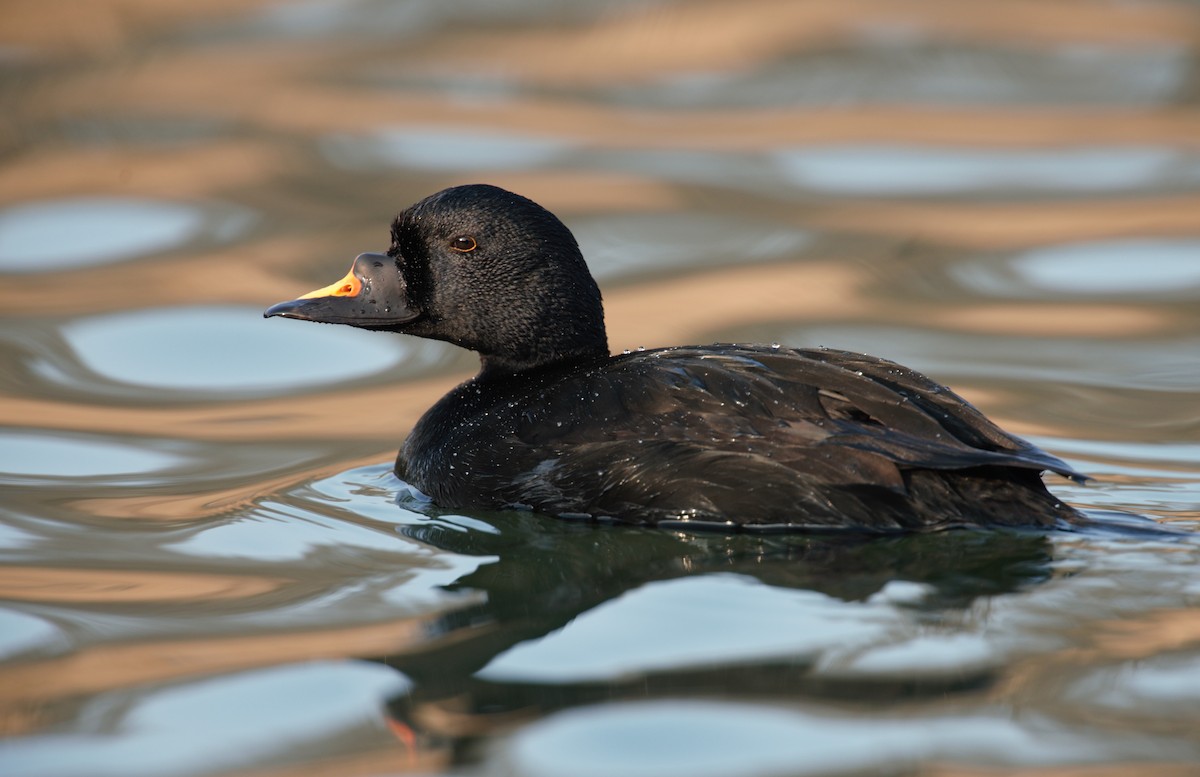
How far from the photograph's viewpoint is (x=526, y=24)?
13.4m

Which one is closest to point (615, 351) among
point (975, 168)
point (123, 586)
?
point (123, 586)

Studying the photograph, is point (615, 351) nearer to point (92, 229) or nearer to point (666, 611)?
point (666, 611)

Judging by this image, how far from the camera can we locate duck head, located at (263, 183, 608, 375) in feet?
21.9

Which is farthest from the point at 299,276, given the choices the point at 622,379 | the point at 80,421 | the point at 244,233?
the point at 622,379

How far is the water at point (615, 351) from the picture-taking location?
4.46 metres

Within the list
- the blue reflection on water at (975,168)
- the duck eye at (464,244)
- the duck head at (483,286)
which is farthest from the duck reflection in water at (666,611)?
the blue reflection on water at (975,168)

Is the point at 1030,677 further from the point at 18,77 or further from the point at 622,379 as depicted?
the point at 18,77

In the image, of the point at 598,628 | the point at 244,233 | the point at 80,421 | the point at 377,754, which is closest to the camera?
the point at 377,754

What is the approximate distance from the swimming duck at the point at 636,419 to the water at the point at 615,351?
138mm

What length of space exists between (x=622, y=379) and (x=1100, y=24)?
27.3 ft

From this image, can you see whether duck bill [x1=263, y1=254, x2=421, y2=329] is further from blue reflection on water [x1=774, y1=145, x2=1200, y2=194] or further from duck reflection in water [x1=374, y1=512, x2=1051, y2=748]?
blue reflection on water [x1=774, y1=145, x2=1200, y2=194]

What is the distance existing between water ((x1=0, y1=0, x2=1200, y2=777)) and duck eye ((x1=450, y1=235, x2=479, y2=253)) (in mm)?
994

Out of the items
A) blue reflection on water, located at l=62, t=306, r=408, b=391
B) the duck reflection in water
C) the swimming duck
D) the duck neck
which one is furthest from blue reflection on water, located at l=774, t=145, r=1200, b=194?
the duck reflection in water

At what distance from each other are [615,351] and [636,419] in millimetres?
2864
